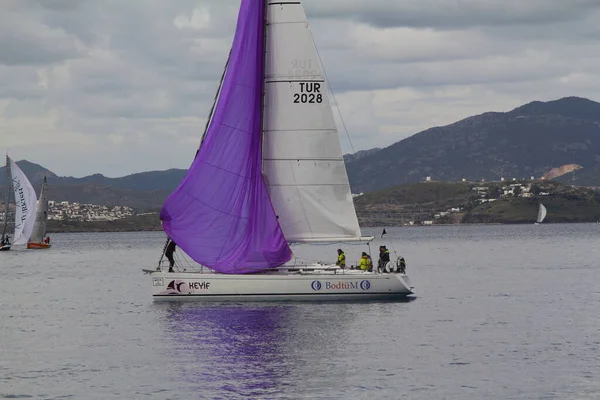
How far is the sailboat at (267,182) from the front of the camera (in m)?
57.7

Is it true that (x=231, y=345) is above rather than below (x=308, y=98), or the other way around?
below

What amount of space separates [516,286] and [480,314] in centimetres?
2238

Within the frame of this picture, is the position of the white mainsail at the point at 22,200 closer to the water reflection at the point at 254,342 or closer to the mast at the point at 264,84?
the water reflection at the point at 254,342

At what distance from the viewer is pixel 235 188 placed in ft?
192

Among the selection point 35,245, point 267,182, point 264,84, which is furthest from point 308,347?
point 35,245

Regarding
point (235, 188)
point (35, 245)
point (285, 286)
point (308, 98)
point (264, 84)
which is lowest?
point (35, 245)

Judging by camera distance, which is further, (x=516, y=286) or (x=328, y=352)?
(x=516, y=286)

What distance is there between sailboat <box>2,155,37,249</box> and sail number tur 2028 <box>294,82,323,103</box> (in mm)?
98960

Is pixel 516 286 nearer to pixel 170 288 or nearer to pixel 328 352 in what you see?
pixel 170 288

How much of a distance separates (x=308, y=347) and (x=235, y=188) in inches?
633

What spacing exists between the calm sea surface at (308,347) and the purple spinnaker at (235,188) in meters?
3.00

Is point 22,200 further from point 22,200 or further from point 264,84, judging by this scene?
point 264,84

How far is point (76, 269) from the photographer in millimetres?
118250

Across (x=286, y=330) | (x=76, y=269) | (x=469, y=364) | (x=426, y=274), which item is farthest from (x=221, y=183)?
(x=76, y=269)
